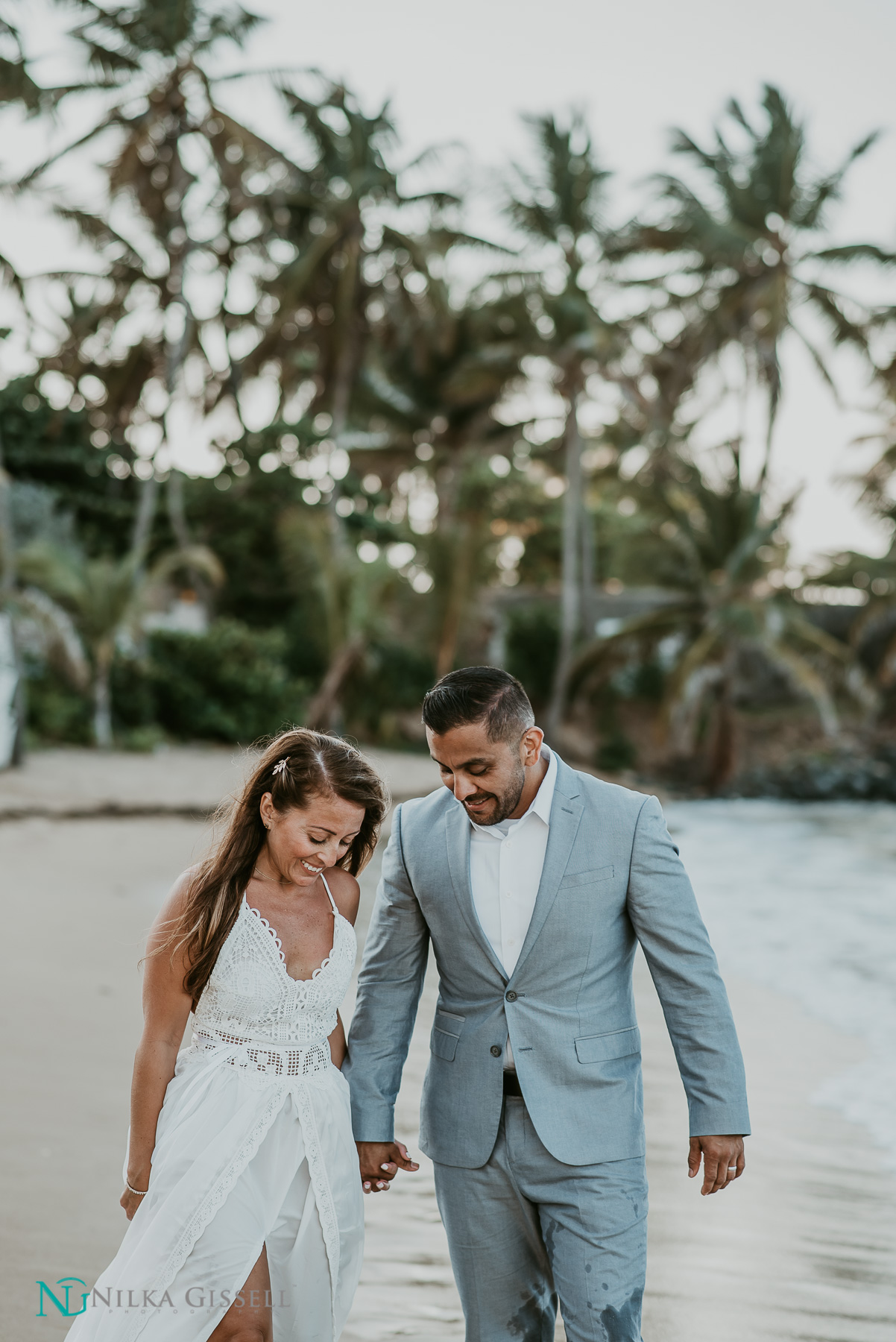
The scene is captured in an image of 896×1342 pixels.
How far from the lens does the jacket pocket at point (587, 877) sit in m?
2.43

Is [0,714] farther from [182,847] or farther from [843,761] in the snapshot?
[843,761]

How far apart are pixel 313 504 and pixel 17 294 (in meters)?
7.88

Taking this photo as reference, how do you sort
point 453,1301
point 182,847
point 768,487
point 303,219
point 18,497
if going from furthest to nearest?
point 768,487 < point 303,219 < point 18,497 < point 182,847 < point 453,1301

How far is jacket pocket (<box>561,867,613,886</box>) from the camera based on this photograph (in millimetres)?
2434

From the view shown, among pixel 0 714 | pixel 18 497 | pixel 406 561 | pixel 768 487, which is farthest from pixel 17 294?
Result: pixel 768 487

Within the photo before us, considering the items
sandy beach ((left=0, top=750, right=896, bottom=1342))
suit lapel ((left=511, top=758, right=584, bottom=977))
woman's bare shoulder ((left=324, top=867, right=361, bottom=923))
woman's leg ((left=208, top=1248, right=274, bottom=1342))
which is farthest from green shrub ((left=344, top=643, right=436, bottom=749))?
woman's leg ((left=208, top=1248, right=274, bottom=1342))

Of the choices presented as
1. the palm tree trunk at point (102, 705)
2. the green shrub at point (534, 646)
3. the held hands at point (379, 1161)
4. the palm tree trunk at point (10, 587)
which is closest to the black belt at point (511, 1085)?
the held hands at point (379, 1161)

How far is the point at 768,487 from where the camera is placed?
80.8 feet

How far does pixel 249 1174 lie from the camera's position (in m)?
2.24

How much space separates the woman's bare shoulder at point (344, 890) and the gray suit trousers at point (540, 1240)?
50cm

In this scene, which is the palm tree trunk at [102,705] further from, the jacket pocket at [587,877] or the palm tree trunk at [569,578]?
the jacket pocket at [587,877]

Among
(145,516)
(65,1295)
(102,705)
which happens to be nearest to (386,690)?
(145,516)

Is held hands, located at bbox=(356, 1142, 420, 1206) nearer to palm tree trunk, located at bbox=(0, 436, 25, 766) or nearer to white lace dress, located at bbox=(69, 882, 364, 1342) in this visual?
Result: white lace dress, located at bbox=(69, 882, 364, 1342)

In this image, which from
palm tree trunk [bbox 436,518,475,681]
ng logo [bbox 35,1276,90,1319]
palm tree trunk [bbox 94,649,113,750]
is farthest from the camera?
palm tree trunk [bbox 436,518,475,681]
